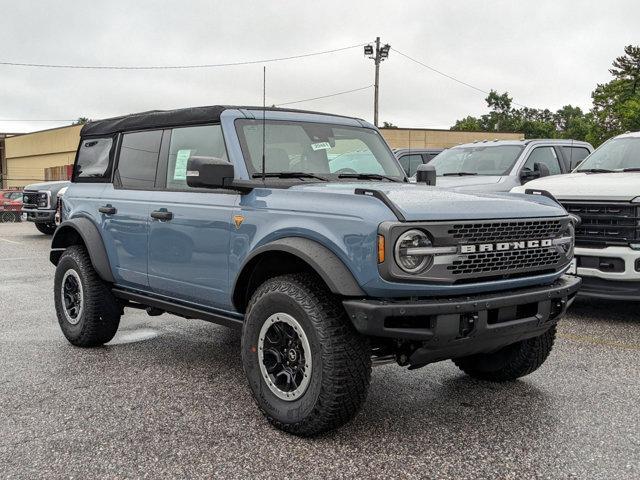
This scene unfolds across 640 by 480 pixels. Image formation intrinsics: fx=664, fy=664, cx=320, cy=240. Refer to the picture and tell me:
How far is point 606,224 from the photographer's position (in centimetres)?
643

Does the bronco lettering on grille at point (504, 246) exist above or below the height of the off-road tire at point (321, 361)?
above

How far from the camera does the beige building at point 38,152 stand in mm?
44875

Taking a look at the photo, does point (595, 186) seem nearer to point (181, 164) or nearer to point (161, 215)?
point (181, 164)

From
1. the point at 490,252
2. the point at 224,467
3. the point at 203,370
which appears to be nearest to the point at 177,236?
the point at 203,370

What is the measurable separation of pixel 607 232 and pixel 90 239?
15.6 feet

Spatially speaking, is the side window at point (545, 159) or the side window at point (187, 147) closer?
the side window at point (187, 147)

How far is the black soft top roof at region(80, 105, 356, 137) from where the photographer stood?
15.3 feet

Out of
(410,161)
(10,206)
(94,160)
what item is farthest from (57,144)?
(94,160)

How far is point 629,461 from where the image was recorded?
3.36 metres

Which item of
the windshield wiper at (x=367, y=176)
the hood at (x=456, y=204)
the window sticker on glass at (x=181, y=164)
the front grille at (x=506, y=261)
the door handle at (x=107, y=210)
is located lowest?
the front grille at (x=506, y=261)

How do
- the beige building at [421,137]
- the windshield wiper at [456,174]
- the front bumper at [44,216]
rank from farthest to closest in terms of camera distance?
1. the beige building at [421,137]
2. the front bumper at [44,216]
3. the windshield wiper at [456,174]

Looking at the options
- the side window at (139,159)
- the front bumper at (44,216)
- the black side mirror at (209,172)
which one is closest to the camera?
the black side mirror at (209,172)

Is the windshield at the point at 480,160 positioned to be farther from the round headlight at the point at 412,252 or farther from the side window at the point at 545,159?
the round headlight at the point at 412,252

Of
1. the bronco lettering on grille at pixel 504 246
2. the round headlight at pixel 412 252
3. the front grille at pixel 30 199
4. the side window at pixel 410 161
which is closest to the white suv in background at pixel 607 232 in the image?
the bronco lettering on grille at pixel 504 246
